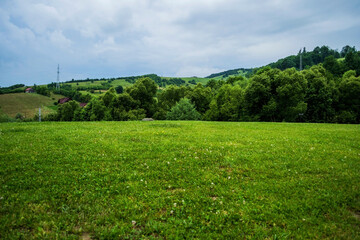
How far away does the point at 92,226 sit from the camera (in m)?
5.07

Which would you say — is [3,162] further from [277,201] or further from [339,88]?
[339,88]

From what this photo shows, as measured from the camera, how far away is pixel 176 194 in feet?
22.2

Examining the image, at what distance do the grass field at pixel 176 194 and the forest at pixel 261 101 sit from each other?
3948cm

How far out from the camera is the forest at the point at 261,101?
46.9 metres

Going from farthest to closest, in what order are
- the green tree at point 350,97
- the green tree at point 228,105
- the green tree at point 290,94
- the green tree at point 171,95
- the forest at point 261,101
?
the green tree at point 171,95
the green tree at point 228,105
the green tree at point 350,97
the forest at point 261,101
the green tree at point 290,94

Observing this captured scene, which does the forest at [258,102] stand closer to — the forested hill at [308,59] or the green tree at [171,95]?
the green tree at [171,95]

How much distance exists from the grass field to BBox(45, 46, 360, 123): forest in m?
39.5

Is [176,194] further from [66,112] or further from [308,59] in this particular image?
[308,59]

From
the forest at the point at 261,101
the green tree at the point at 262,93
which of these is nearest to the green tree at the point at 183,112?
the forest at the point at 261,101

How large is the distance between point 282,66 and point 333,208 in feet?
479

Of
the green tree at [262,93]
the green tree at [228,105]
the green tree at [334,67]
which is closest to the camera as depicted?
the green tree at [262,93]

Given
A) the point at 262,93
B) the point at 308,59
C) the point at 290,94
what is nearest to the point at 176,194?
the point at 262,93

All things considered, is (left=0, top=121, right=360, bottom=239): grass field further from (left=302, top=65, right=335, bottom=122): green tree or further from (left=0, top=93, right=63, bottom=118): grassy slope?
(left=0, top=93, right=63, bottom=118): grassy slope

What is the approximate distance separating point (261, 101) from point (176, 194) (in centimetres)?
4910
